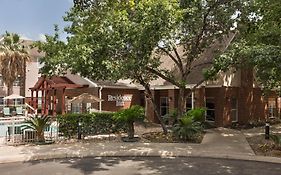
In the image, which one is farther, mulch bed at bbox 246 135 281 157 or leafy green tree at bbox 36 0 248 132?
leafy green tree at bbox 36 0 248 132

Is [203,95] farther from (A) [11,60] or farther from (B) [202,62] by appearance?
(A) [11,60]

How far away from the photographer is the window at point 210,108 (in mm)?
24558

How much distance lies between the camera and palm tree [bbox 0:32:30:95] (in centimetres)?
3388

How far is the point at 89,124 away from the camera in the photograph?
19.5 m

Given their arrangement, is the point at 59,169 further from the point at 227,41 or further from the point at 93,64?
the point at 227,41

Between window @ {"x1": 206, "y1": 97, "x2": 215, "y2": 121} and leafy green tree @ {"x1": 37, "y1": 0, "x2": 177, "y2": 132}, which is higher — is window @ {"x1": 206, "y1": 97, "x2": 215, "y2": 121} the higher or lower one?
the lower one

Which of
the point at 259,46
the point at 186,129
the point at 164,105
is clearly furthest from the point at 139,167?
the point at 164,105

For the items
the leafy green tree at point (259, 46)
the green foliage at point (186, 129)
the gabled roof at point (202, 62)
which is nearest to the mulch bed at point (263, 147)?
the green foliage at point (186, 129)

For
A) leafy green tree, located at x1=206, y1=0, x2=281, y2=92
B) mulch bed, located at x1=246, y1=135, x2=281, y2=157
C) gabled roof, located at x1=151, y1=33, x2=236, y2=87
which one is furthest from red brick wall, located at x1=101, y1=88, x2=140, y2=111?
mulch bed, located at x1=246, y1=135, x2=281, y2=157

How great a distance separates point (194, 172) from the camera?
11344 mm

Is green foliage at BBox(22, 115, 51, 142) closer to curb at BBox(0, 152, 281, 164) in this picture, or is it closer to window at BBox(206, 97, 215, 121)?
curb at BBox(0, 152, 281, 164)

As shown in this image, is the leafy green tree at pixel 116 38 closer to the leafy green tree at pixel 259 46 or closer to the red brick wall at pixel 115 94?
the leafy green tree at pixel 259 46

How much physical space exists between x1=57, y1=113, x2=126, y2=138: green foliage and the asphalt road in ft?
17.5

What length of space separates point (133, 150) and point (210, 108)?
37.5ft
